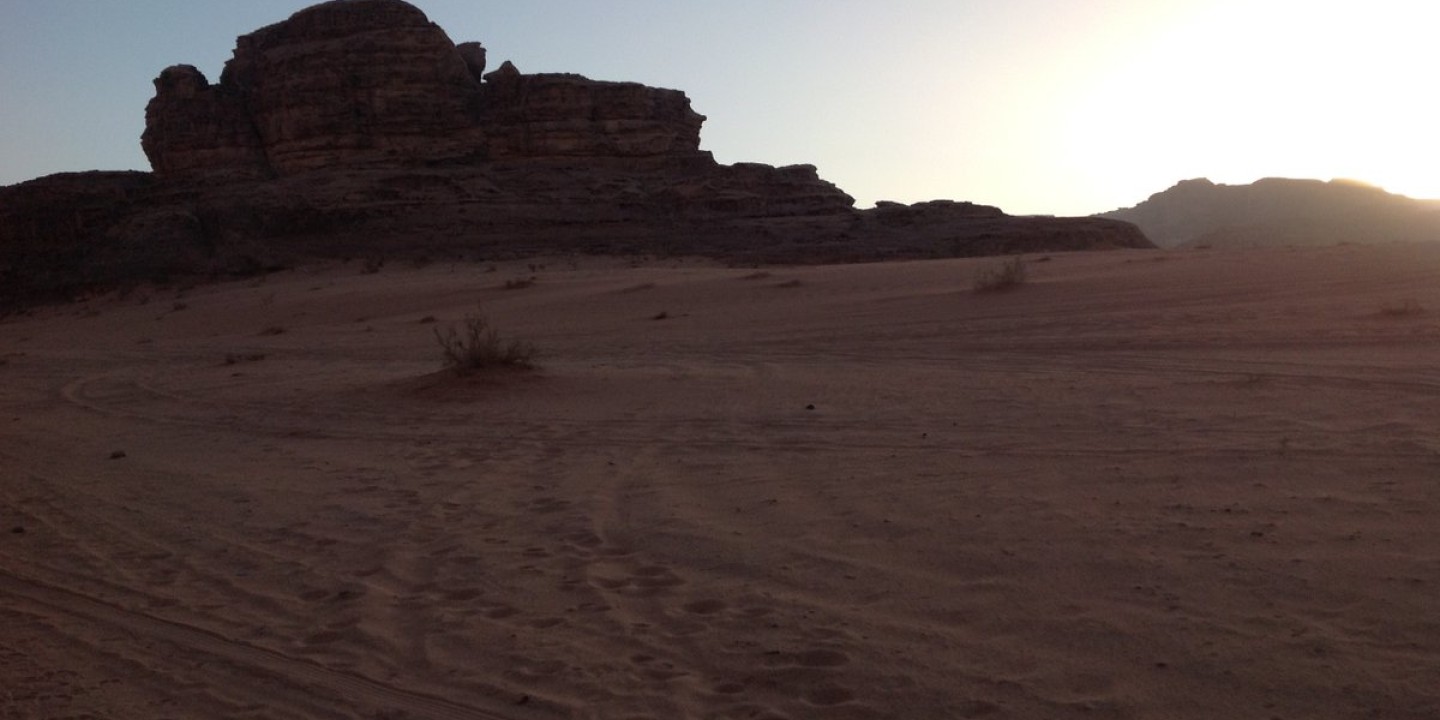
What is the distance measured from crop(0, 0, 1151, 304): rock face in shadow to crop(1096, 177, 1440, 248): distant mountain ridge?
2195cm

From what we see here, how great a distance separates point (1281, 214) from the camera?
83438 millimetres

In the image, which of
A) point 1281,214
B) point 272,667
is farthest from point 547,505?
point 1281,214

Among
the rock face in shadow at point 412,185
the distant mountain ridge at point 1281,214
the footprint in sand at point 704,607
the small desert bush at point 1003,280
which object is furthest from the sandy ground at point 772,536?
the distant mountain ridge at point 1281,214

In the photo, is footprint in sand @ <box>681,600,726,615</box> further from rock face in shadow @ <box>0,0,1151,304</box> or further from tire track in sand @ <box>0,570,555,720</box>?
rock face in shadow @ <box>0,0,1151,304</box>

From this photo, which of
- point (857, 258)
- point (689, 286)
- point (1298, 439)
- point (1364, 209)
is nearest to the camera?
point (1298, 439)

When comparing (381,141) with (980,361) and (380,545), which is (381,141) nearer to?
Answer: (980,361)

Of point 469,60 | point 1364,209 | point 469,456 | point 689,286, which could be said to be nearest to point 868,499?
point 469,456

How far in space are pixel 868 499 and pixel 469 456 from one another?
332cm

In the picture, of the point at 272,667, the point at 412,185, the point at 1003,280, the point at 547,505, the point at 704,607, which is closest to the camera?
the point at 272,667

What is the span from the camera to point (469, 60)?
5422cm

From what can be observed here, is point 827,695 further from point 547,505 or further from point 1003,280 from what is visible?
point 1003,280

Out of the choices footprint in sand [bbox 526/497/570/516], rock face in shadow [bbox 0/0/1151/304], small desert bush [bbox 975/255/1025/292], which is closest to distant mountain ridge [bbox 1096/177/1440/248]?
rock face in shadow [bbox 0/0/1151/304]

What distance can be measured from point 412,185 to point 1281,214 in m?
65.0

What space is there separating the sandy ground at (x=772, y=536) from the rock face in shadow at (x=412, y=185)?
88.9 ft
